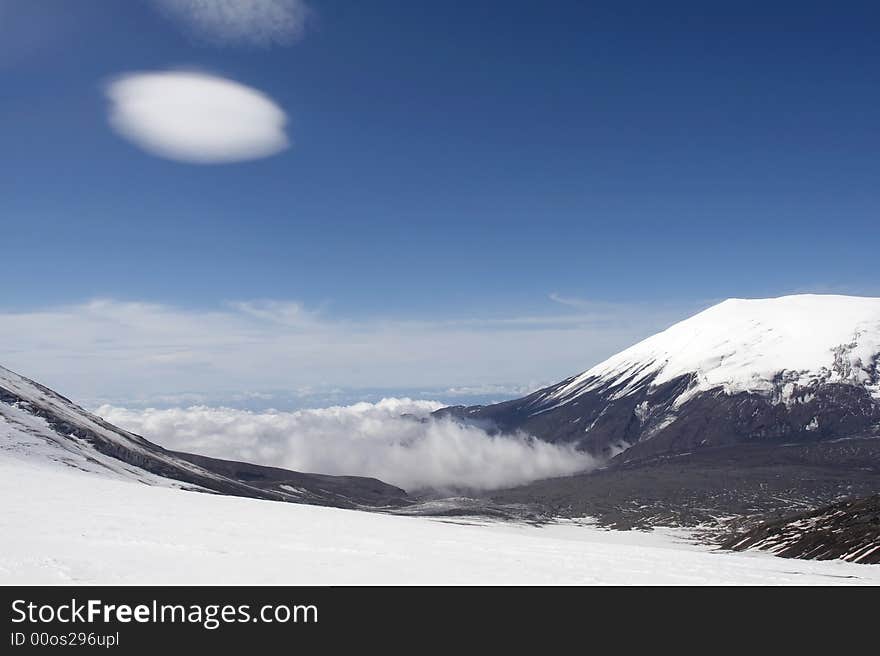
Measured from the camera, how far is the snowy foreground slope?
1855 cm

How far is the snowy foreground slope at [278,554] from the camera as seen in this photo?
18547 millimetres

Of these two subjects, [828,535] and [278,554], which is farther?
[828,535]

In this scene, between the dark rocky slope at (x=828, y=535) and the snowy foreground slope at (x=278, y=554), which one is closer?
the snowy foreground slope at (x=278, y=554)

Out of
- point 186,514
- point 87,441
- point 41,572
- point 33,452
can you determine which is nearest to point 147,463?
point 87,441

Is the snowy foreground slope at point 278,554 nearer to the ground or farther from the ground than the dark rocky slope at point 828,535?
farther from the ground

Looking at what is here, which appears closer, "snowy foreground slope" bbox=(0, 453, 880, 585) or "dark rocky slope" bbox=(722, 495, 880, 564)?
"snowy foreground slope" bbox=(0, 453, 880, 585)

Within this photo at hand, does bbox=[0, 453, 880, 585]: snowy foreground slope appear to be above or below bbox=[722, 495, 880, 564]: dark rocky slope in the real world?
above

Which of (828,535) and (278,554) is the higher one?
(278,554)

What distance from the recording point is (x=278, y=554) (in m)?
22.0
